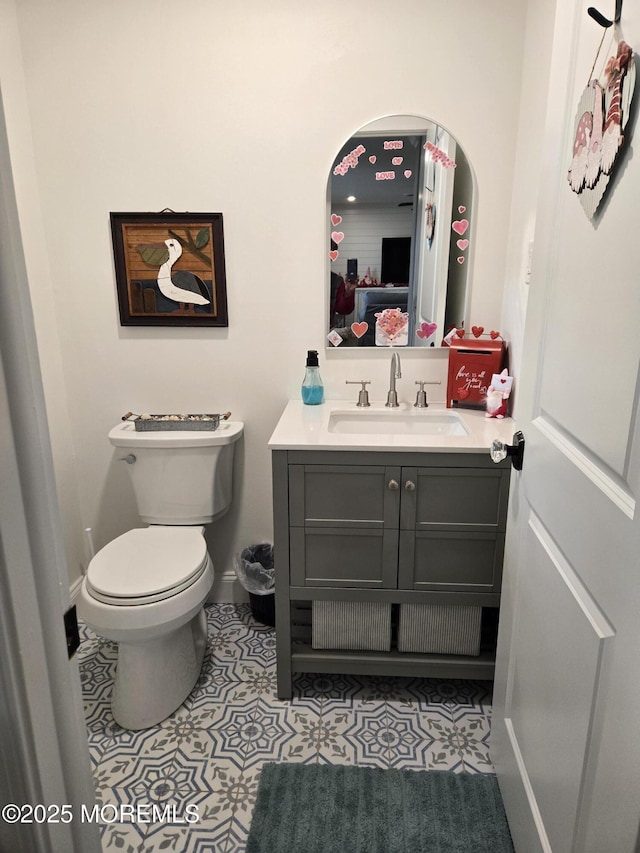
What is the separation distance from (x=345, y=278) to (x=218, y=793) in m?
1.71

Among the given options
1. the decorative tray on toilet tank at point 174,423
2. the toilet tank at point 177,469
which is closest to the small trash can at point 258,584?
the toilet tank at point 177,469

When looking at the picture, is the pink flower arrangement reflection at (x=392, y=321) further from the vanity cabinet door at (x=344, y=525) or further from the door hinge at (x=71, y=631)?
the door hinge at (x=71, y=631)

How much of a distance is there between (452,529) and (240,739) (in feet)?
3.05

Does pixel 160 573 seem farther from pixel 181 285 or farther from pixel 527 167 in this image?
pixel 527 167

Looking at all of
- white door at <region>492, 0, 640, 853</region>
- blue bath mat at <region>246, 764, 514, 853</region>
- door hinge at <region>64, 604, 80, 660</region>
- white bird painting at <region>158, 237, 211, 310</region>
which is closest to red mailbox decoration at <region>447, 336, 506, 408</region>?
white door at <region>492, 0, 640, 853</region>

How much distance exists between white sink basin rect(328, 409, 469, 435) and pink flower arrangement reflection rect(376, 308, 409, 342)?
0.32 metres

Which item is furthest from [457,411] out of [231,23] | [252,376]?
[231,23]

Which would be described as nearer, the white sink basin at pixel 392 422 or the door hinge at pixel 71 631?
the door hinge at pixel 71 631

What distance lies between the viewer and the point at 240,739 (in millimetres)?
1632

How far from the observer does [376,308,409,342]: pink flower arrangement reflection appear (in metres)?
2.02

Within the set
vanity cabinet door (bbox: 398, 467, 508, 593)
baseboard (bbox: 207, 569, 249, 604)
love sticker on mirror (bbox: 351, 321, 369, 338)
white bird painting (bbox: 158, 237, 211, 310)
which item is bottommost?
baseboard (bbox: 207, 569, 249, 604)

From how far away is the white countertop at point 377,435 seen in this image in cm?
157

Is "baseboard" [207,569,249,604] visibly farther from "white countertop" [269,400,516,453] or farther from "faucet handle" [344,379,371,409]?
"faucet handle" [344,379,371,409]

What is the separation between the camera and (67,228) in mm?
2018
